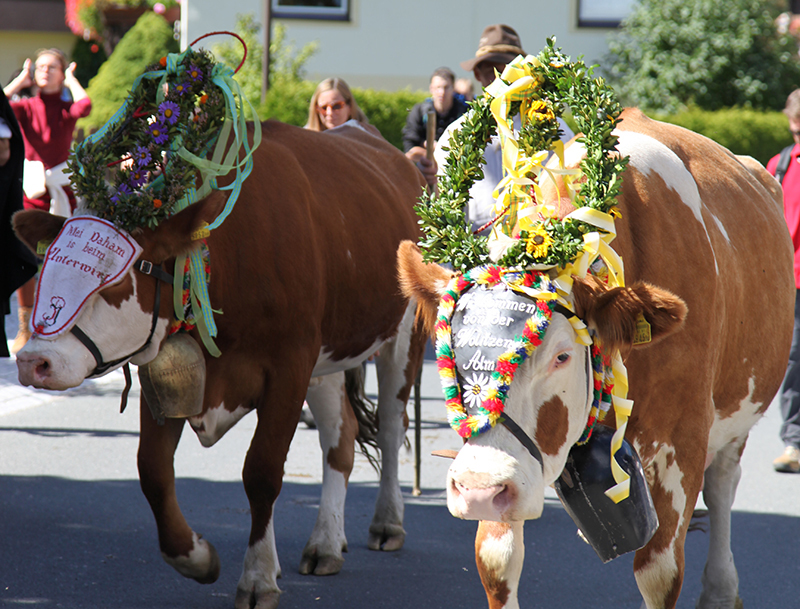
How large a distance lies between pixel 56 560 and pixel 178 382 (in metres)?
1.37

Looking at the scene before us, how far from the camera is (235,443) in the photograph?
642 cm

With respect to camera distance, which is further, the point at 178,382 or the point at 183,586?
the point at 183,586

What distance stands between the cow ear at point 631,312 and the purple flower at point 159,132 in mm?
1722

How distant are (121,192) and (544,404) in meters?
1.72

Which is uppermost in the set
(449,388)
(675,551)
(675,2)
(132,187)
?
(675,2)

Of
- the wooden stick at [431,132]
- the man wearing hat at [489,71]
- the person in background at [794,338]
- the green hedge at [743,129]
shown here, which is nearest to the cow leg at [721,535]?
the man wearing hat at [489,71]

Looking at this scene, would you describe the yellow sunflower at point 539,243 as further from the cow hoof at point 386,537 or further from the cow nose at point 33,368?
the cow hoof at point 386,537

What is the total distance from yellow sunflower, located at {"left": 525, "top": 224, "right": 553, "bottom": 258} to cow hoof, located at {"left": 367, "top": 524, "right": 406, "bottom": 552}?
2.41 meters

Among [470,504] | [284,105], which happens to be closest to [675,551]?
[470,504]

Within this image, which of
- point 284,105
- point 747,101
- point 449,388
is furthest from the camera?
point 747,101

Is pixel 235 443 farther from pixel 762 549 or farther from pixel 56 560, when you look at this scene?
pixel 762 549

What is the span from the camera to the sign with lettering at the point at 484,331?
94.6 inches

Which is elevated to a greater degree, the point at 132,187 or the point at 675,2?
the point at 675,2

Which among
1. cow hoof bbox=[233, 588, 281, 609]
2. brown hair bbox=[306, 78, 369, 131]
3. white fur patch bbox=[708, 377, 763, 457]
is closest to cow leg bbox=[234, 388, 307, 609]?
cow hoof bbox=[233, 588, 281, 609]
